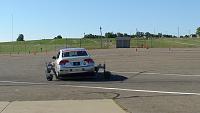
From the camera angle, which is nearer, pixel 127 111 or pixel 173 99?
pixel 127 111

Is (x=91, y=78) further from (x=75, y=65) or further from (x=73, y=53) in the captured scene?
(x=73, y=53)

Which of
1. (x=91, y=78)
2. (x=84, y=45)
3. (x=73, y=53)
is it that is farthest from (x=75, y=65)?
(x=84, y=45)

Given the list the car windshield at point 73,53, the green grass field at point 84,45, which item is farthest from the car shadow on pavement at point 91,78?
the green grass field at point 84,45

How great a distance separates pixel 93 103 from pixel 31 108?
182cm

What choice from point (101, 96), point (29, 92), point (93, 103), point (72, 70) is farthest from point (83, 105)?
point (72, 70)

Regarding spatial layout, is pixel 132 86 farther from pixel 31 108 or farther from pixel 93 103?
pixel 31 108

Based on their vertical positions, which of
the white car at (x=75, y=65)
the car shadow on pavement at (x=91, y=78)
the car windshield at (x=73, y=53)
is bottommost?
the car shadow on pavement at (x=91, y=78)

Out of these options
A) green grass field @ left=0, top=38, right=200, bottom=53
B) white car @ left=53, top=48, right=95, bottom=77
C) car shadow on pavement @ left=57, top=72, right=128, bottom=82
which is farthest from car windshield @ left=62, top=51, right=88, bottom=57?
green grass field @ left=0, top=38, right=200, bottom=53

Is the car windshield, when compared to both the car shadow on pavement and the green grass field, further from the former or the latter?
the green grass field

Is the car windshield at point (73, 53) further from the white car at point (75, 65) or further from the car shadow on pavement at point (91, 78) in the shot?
the car shadow on pavement at point (91, 78)

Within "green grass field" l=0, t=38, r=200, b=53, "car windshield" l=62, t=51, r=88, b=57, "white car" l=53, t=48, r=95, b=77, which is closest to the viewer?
"white car" l=53, t=48, r=95, b=77

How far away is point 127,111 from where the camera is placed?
12.3 m

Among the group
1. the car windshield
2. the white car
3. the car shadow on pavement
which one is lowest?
the car shadow on pavement

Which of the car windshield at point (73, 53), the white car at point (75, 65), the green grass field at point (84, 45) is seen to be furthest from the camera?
the green grass field at point (84, 45)
